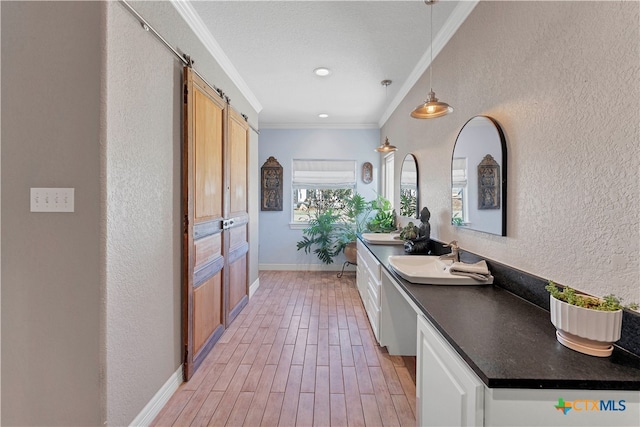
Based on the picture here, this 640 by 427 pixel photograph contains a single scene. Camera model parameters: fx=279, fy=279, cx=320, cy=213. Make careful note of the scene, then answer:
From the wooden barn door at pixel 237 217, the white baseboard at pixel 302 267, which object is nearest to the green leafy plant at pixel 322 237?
the white baseboard at pixel 302 267

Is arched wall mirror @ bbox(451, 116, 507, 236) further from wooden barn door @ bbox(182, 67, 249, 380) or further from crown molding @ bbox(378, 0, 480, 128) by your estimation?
wooden barn door @ bbox(182, 67, 249, 380)

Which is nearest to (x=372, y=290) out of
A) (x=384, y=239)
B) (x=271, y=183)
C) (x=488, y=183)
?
(x=384, y=239)

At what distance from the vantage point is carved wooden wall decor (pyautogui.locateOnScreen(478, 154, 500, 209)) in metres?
1.65

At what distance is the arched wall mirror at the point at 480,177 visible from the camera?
1608 mm

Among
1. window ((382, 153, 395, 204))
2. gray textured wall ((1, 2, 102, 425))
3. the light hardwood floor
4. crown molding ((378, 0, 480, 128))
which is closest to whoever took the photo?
gray textured wall ((1, 2, 102, 425))

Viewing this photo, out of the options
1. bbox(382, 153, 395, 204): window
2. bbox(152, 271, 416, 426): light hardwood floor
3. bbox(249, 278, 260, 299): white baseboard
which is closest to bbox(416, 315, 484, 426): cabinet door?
bbox(152, 271, 416, 426): light hardwood floor

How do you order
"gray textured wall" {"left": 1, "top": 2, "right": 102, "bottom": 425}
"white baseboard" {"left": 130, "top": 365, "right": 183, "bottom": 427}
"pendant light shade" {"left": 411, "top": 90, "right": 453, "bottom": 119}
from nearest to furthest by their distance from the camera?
"gray textured wall" {"left": 1, "top": 2, "right": 102, "bottom": 425} < "white baseboard" {"left": 130, "top": 365, "right": 183, "bottom": 427} < "pendant light shade" {"left": 411, "top": 90, "right": 453, "bottom": 119}

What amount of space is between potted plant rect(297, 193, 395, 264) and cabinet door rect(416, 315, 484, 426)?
3313mm

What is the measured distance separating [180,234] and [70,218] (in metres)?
0.68

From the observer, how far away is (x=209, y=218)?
2.33 meters

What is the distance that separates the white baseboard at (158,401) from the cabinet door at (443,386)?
4.88ft

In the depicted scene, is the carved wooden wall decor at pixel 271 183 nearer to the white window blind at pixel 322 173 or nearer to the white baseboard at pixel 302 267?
the white window blind at pixel 322 173

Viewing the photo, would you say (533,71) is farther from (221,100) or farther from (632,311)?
(221,100)

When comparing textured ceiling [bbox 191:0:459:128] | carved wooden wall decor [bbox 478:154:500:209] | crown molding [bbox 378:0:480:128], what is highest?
textured ceiling [bbox 191:0:459:128]
